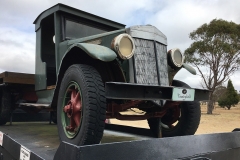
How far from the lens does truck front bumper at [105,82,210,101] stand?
7.29 ft

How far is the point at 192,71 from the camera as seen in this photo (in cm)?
335

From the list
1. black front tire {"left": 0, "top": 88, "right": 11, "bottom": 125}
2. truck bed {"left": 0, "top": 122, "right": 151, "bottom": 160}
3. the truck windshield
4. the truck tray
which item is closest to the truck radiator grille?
truck bed {"left": 0, "top": 122, "right": 151, "bottom": 160}

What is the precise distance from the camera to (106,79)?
2.88 m

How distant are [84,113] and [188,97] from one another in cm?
105

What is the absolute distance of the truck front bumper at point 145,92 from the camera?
7.29 ft

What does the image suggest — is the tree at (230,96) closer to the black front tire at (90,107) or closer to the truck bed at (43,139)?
the truck bed at (43,139)

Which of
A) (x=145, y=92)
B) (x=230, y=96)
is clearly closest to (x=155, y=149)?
(x=145, y=92)

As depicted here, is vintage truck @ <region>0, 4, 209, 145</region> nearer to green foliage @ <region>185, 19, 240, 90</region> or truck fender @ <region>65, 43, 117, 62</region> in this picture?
truck fender @ <region>65, 43, 117, 62</region>

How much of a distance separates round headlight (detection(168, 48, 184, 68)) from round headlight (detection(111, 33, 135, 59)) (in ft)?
2.38

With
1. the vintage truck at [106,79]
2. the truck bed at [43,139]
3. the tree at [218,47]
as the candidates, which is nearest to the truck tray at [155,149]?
the truck bed at [43,139]

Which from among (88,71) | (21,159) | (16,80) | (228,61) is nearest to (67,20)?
(16,80)

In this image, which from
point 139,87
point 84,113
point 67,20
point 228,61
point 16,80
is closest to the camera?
point 84,113

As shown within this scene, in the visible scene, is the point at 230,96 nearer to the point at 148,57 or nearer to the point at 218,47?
the point at 218,47

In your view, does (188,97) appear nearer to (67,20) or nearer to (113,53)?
(113,53)
